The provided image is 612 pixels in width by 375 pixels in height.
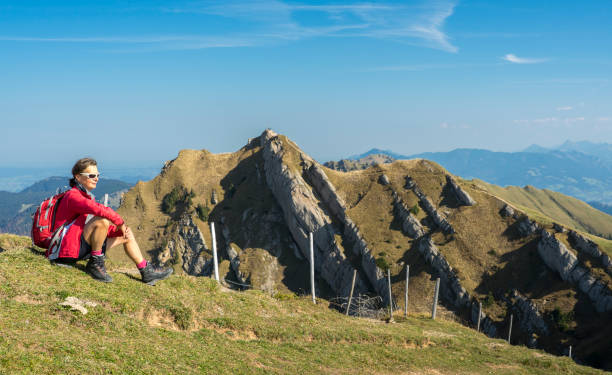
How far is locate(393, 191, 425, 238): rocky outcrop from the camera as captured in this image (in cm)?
8944

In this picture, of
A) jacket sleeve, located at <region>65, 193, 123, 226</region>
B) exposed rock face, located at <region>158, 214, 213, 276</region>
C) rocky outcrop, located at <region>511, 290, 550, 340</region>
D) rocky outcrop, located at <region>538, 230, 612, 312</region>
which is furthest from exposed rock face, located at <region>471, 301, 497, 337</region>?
exposed rock face, located at <region>158, 214, 213, 276</region>

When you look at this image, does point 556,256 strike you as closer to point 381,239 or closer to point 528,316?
point 528,316

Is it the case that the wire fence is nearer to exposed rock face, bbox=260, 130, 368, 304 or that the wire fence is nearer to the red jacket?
exposed rock face, bbox=260, 130, 368, 304

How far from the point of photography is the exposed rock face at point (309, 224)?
95.1 meters

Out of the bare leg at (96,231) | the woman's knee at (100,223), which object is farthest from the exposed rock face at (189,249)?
the woman's knee at (100,223)

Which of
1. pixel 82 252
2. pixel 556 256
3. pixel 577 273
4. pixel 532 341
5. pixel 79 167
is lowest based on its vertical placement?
pixel 532 341

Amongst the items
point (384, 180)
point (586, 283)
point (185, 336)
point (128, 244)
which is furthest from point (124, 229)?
point (384, 180)

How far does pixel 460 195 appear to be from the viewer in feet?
307

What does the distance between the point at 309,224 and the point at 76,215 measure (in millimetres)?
93134

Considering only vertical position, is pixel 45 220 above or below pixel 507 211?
A: below

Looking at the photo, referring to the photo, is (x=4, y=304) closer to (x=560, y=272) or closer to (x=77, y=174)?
(x=77, y=174)

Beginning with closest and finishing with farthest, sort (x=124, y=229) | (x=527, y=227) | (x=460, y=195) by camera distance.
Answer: (x=124, y=229)
(x=527, y=227)
(x=460, y=195)

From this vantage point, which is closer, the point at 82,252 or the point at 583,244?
the point at 82,252

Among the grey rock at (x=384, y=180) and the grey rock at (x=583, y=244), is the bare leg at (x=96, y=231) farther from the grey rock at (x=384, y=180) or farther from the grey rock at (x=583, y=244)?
the grey rock at (x=384, y=180)
